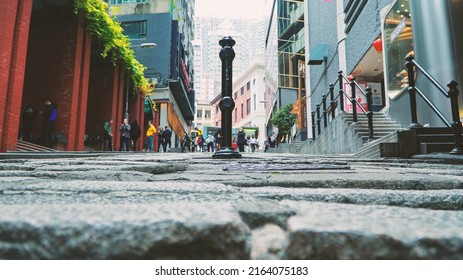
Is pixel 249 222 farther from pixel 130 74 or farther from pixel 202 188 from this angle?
pixel 130 74

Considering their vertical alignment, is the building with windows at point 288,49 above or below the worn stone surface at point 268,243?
above

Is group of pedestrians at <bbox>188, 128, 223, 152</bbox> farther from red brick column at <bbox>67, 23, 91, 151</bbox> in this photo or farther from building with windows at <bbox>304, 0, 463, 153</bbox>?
red brick column at <bbox>67, 23, 91, 151</bbox>

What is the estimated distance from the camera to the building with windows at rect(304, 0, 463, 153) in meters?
6.37

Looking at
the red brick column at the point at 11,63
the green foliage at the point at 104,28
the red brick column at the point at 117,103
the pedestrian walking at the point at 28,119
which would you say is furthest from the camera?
the red brick column at the point at 117,103

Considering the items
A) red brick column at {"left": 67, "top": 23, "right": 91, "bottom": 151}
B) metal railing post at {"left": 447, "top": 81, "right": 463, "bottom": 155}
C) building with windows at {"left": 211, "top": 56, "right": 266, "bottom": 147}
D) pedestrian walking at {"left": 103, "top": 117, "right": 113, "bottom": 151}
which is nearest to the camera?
metal railing post at {"left": 447, "top": 81, "right": 463, "bottom": 155}

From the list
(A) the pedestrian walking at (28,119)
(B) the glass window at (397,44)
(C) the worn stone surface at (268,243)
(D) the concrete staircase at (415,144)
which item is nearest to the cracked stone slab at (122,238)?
(C) the worn stone surface at (268,243)

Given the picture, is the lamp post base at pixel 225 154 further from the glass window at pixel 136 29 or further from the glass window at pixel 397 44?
the glass window at pixel 136 29

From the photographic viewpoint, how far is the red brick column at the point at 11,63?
7.09 metres

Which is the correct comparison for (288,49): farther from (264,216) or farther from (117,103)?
(264,216)

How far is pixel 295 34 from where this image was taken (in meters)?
32.3

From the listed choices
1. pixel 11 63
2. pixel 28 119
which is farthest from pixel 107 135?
pixel 11 63

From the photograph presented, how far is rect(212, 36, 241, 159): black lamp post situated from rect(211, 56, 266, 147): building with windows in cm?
3942

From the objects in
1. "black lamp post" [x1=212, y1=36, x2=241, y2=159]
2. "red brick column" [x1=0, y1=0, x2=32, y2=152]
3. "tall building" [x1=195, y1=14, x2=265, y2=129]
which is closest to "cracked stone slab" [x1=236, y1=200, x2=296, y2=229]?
"black lamp post" [x1=212, y1=36, x2=241, y2=159]
